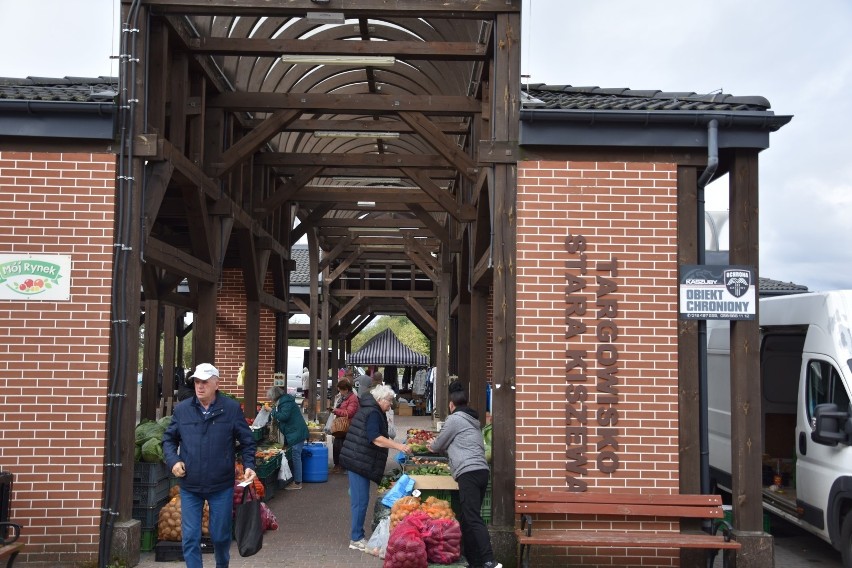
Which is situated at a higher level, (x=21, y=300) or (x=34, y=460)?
(x=21, y=300)

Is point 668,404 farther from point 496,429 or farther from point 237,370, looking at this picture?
point 237,370

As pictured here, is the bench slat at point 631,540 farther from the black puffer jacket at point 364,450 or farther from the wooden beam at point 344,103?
the wooden beam at point 344,103

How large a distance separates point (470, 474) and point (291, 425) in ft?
18.4

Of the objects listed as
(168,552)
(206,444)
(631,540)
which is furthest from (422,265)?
(206,444)

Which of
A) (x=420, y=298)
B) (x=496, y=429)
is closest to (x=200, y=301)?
(x=496, y=429)

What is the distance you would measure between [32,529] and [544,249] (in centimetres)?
490

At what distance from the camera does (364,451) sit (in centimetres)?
855

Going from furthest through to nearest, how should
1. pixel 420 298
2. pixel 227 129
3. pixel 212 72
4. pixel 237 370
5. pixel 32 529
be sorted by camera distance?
pixel 420 298 < pixel 237 370 < pixel 227 129 < pixel 212 72 < pixel 32 529

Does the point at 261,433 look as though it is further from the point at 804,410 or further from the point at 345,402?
the point at 804,410

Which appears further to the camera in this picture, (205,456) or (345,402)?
(345,402)

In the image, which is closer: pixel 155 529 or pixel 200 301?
pixel 155 529

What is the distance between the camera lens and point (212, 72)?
10.9 meters

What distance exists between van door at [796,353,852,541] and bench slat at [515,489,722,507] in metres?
1.10

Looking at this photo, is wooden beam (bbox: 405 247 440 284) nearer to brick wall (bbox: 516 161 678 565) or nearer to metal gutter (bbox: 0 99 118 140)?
brick wall (bbox: 516 161 678 565)
